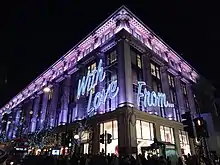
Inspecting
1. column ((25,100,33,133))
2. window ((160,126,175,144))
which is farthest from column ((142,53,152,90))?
column ((25,100,33,133))

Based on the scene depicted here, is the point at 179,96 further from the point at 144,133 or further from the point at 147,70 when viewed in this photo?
the point at 144,133

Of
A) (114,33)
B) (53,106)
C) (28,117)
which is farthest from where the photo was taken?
(28,117)

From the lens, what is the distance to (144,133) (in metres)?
25.3

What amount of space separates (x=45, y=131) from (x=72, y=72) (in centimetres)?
1316

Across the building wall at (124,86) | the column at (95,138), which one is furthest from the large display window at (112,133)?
the building wall at (124,86)

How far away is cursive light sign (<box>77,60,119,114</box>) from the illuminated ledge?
6.42 m

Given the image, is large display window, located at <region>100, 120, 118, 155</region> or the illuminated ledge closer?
large display window, located at <region>100, 120, 118, 155</region>

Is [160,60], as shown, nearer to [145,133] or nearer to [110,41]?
[110,41]

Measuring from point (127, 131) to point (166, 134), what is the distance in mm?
10228

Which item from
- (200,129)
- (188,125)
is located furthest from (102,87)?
(200,129)

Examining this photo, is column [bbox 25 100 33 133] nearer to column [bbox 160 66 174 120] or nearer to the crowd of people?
column [bbox 160 66 174 120]

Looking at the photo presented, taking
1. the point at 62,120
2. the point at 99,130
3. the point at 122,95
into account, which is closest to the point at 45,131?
the point at 62,120

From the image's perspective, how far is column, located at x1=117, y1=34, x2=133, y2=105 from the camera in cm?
2480

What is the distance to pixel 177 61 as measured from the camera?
4303cm
